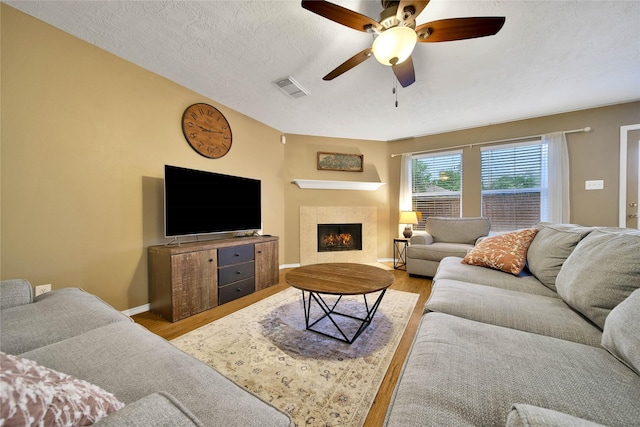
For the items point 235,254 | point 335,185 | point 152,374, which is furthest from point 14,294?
point 335,185

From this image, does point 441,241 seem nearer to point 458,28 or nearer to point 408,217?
point 408,217

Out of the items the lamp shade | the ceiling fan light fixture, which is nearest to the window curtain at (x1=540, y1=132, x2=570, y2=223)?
the lamp shade

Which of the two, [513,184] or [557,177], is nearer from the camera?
[557,177]

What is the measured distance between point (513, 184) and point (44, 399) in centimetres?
487

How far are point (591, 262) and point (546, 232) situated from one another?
84cm

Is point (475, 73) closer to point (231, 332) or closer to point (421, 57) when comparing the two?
point (421, 57)

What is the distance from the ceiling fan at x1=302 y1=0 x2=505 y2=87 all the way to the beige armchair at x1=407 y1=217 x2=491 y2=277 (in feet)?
8.33

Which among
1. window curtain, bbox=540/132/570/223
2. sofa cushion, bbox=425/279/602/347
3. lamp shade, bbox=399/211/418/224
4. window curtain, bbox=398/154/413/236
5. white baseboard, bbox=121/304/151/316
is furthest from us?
window curtain, bbox=398/154/413/236

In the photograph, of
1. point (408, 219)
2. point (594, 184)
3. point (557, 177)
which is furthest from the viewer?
point (408, 219)

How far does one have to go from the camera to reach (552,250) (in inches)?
63.3

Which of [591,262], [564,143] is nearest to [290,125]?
[591,262]

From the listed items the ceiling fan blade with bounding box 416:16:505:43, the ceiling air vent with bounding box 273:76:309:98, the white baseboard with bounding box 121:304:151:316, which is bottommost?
the white baseboard with bounding box 121:304:151:316

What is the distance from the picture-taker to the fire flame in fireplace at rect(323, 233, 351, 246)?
4438 millimetres

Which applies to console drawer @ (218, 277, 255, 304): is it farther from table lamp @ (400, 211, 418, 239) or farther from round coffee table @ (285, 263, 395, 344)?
table lamp @ (400, 211, 418, 239)
